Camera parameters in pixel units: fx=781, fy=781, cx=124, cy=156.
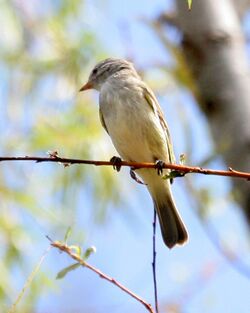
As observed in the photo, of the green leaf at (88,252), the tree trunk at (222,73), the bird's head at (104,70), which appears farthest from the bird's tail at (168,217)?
the green leaf at (88,252)

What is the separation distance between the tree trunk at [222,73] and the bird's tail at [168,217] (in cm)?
42

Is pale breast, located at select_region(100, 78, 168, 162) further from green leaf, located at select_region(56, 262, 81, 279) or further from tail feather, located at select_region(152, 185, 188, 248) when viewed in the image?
green leaf, located at select_region(56, 262, 81, 279)

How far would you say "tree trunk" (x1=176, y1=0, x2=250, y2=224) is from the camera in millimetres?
3512

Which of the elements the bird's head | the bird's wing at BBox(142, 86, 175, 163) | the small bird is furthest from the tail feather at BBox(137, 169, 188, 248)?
the bird's head

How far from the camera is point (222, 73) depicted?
12.5 feet

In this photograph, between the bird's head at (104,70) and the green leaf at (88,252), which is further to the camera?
the bird's head at (104,70)

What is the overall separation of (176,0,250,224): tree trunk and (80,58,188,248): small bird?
0.26 m

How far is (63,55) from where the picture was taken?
498cm

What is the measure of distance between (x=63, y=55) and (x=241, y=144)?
1831 millimetres

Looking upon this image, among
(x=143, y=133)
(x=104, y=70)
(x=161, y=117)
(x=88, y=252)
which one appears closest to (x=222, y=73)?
(x=161, y=117)

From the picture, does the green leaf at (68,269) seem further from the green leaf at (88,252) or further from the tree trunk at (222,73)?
the tree trunk at (222,73)

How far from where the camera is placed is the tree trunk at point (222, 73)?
351 centimetres

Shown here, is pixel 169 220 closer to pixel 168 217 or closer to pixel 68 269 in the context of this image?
pixel 168 217

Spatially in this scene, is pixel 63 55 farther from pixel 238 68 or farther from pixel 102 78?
pixel 238 68
